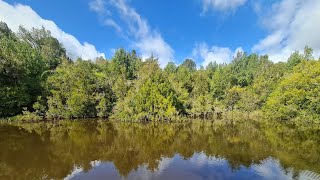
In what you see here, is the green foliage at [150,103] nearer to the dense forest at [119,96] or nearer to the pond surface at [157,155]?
the dense forest at [119,96]

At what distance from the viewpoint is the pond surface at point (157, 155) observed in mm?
17172

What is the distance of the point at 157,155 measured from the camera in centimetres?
2206

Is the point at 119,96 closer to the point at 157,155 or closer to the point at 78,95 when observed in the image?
the point at 78,95

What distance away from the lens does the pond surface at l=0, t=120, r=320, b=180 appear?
17.2m

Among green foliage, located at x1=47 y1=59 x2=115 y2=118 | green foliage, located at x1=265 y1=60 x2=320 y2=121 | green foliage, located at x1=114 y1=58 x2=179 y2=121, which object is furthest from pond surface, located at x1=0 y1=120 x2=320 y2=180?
green foliage, located at x1=47 y1=59 x2=115 y2=118

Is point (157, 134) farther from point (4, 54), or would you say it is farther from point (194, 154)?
point (4, 54)

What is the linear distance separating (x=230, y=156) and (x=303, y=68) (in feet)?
113

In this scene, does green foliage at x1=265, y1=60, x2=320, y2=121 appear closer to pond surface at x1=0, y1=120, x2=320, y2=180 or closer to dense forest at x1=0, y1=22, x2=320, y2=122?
dense forest at x1=0, y1=22, x2=320, y2=122

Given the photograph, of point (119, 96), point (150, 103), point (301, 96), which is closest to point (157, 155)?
point (150, 103)

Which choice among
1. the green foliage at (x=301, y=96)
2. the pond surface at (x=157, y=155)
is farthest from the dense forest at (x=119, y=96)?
the pond surface at (x=157, y=155)

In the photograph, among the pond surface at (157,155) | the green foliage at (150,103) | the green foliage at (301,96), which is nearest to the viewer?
the pond surface at (157,155)

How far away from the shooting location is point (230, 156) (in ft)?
70.2

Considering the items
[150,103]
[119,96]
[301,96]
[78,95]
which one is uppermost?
[301,96]

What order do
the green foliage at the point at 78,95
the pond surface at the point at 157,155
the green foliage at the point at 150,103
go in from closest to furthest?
the pond surface at the point at 157,155
the green foliage at the point at 150,103
the green foliage at the point at 78,95
